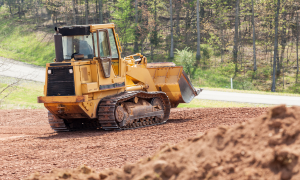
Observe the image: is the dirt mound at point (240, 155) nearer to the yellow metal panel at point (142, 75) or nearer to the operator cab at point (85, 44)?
the operator cab at point (85, 44)

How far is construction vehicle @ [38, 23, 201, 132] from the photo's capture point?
401 inches

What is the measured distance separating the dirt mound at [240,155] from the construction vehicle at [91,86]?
5.86 meters

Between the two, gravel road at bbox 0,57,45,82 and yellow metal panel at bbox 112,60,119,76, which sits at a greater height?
yellow metal panel at bbox 112,60,119,76

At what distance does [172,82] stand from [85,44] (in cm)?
424

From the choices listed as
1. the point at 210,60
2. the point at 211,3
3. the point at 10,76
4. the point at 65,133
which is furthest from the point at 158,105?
the point at 211,3

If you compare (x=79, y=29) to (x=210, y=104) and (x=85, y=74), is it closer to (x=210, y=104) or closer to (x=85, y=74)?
(x=85, y=74)

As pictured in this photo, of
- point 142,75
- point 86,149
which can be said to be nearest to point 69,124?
point 142,75

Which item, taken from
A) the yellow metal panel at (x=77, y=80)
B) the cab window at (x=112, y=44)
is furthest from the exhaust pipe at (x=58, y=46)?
the cab window at (x=112, y=44)

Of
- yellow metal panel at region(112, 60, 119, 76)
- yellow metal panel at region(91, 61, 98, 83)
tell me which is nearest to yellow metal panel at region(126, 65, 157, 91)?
yellow metal panel at region(112, 60, 119, 76)

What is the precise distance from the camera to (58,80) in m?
10.2

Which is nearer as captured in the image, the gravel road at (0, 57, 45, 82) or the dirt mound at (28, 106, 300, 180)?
the dirt mound at (28, 106, 300, 180)

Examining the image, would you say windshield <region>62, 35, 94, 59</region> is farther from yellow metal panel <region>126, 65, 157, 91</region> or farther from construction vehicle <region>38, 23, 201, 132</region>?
yellow metal panel <region>126, 65, 157, 91</region>

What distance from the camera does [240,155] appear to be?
156 inches

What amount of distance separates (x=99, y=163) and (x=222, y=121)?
5.72 m
